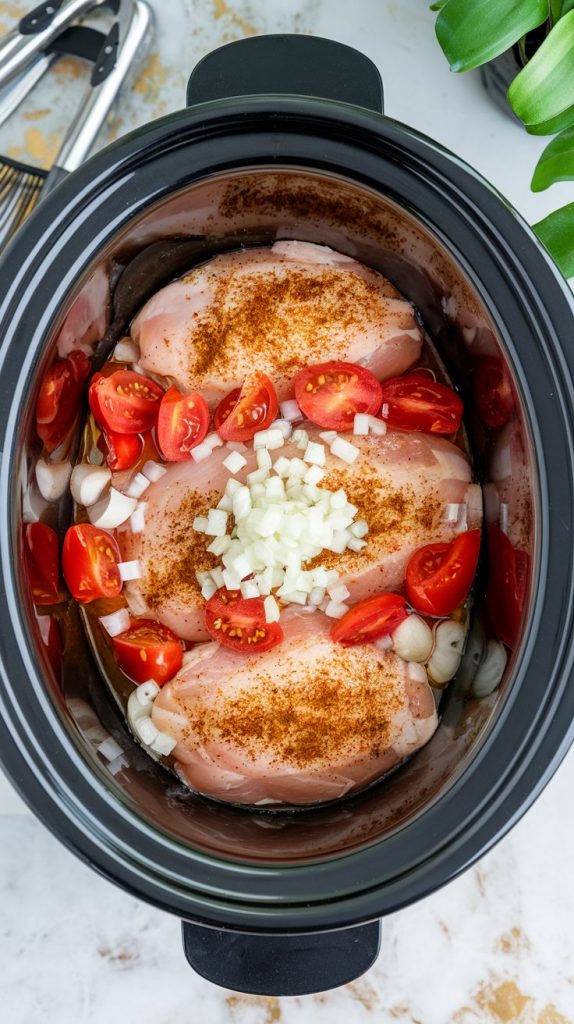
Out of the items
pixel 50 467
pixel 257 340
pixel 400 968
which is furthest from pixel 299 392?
pixel 400 968

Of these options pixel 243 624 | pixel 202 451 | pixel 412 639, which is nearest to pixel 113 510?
pixel 202 451

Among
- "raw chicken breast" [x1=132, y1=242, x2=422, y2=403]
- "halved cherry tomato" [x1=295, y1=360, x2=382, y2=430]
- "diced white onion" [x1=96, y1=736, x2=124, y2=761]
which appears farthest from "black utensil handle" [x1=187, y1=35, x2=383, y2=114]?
"diced white onion" [x1=96, y1=736, x2=124, y2=761]

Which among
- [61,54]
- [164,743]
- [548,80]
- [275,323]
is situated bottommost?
[164,743]

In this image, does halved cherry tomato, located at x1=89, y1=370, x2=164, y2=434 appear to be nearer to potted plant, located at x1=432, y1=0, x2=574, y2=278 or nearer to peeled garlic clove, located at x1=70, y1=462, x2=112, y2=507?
peeled garlic clove, located at x1=70, y1=462, x2=112, y2=507

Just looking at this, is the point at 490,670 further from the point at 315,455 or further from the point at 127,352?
the point at 127,352

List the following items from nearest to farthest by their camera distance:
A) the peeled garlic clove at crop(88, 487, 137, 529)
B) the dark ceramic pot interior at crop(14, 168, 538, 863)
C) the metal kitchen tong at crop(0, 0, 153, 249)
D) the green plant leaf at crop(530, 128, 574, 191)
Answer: the dark ceramic pot interior at crop(14, 168, 538, 863) → the green plant leaf at crop(530, 128, 574, 191) → the peeled garlic clove at crop(88, 487, 137, 529) → the metal kitchen tong at crop(0, 0, 153, 249)

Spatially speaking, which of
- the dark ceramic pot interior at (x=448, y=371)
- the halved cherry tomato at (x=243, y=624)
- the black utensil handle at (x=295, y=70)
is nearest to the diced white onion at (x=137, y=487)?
the dark ceramic pot interior at (x=448, y=371)
